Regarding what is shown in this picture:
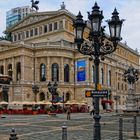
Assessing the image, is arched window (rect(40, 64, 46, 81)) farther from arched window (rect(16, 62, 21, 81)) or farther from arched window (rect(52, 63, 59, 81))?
arched window (rect(16, 62, 21, 81))

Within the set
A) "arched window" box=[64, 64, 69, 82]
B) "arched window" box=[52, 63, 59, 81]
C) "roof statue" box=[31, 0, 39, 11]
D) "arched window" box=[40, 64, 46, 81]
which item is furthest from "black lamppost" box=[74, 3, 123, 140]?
"roof statue" box=[31, 0, 39, 11]

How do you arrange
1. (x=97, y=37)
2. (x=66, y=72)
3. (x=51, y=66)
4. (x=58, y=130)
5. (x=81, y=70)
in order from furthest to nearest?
1. (x=81, y=70)
2. (x=66, y=72)
3. (x=51, y=66)
4. (x=58, y=130)
5. (x=97, y=37)

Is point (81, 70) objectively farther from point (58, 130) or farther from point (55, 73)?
point (58, 130)

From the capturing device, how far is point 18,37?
9850 cm

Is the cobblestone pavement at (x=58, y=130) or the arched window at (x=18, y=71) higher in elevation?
the arched window at (x=18, y=71)

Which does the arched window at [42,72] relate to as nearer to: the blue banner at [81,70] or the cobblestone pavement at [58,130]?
the blue banner at [81,70]

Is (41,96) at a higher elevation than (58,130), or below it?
higher

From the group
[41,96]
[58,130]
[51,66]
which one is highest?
[51,66]

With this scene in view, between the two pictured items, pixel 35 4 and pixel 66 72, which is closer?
pixel 66 72

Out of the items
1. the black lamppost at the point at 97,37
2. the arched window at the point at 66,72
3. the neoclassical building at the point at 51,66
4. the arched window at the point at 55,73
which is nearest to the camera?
the black lamppost at the point at 97,37

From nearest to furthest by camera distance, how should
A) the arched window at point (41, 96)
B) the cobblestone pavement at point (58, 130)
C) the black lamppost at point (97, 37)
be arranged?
the black lamppost at point (97, 37)
the cobblestone pavement at point (58, 130)
the arched window at point (41, 96)

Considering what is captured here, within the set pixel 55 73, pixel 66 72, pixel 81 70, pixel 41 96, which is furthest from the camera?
pixel 81 70

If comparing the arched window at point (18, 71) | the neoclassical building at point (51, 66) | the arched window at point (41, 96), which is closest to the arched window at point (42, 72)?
the neoclassical building at point (51, 66)

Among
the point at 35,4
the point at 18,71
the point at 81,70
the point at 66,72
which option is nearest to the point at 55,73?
the point at 66,72
